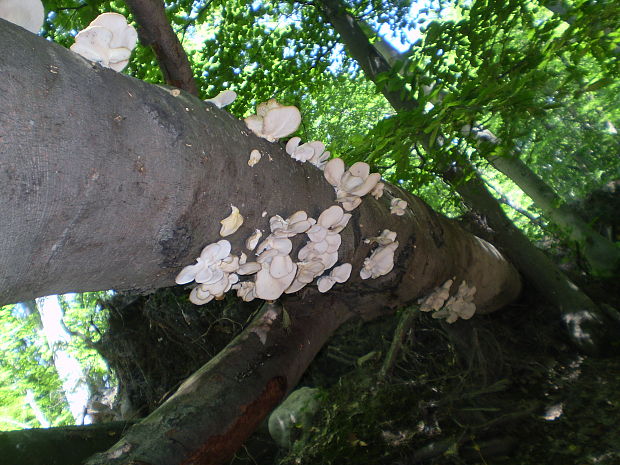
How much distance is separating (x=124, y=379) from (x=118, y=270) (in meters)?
3.15

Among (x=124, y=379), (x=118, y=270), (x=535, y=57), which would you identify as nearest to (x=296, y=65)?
(x=535, y=57)

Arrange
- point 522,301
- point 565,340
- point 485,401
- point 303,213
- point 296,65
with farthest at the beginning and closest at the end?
point 296,65
point 522,301
point 565,340
point 485,401
point 303,213

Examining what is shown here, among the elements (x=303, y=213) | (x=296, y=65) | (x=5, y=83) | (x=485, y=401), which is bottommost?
(x=485, y=401)

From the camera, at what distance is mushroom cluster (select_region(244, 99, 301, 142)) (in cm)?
140

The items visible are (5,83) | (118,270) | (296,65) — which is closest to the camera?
(5,83)

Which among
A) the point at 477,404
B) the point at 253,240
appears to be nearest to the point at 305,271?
Result: the point at 253,240

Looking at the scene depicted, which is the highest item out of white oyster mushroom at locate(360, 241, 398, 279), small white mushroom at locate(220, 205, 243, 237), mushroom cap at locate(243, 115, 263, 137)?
mushroom cap at locate(243, 115, 263, 137)

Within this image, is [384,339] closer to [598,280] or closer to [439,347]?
[439,347]

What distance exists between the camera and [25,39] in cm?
79

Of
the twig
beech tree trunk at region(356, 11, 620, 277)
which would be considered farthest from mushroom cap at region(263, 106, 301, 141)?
beech tree trunk at region(356, 11, 620, 277)

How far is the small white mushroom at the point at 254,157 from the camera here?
49.6 inches

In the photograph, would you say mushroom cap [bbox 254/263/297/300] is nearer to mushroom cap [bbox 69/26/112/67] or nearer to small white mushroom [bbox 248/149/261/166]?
small white mushroom [bbox 248/149/261/166]

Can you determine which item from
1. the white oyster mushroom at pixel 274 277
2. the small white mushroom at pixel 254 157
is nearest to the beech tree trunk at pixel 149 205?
the small white mushroom at pixel 254 157

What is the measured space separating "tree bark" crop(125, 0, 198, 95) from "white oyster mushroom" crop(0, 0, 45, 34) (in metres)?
0.82
